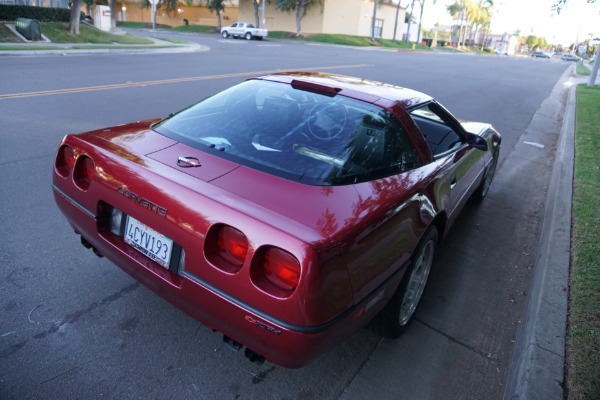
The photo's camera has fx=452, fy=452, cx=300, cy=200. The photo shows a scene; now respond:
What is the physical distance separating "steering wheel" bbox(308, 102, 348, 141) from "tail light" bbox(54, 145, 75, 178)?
147cm

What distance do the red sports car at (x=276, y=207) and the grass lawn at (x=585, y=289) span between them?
96cm

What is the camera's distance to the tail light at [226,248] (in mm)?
1981

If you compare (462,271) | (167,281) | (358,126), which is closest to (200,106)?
(358,126)

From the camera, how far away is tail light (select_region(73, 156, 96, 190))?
2.59 m

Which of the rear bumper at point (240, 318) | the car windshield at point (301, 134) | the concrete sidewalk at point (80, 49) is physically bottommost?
the rear bumper at point (240, 318)

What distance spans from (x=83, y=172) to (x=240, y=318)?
138cm

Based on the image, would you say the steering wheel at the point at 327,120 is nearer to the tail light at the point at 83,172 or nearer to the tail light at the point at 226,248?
the tail light at the point at 226,248

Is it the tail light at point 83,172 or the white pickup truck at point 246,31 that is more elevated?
the white pickup truck at point 246,31

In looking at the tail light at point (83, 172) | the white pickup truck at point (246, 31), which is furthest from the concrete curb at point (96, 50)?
the white pickup truck at point (246, 31)

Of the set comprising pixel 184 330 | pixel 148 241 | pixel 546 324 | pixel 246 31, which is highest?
pixel 246 31

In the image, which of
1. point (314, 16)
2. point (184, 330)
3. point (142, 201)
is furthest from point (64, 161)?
point (314, 16)

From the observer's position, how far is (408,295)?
292 cm

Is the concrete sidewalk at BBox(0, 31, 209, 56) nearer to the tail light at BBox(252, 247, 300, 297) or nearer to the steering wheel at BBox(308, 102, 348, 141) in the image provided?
the steering wheel at BBox(308, 102, 348, 141)

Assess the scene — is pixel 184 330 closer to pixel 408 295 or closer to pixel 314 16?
pixel 408 295
